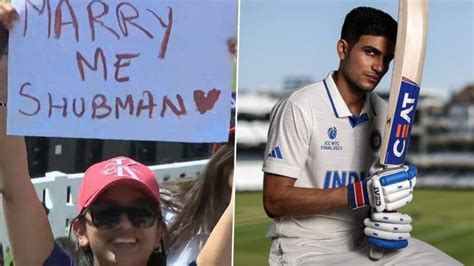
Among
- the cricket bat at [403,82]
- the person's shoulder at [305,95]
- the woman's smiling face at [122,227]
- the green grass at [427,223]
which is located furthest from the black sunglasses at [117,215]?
the cricket bat at [403,82]

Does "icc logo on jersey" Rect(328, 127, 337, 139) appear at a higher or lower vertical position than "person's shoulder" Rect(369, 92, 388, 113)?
lower

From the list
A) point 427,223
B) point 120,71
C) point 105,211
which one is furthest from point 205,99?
point 427,223

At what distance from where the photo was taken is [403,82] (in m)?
2.92

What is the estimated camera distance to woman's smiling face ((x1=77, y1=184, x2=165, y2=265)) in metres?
3.20

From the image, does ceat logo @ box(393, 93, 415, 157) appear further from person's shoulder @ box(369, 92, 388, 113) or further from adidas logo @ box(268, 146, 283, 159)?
adidas logo @ box(268, 146, 283, 159)

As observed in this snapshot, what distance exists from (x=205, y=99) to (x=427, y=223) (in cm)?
101

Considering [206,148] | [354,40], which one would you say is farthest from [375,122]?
[206,148]

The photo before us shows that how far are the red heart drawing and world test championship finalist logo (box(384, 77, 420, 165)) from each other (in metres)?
0.64

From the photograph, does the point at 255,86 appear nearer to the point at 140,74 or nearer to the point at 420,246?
the point at 140,74

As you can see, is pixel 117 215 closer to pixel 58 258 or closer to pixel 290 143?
pixel 58 258

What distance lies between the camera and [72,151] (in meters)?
3.21

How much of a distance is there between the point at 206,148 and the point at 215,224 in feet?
0.91

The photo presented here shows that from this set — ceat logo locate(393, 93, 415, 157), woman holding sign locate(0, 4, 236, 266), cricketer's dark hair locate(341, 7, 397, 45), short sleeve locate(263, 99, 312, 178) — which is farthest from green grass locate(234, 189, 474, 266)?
cricketer's dark hair locate(341, 7, 397, 45)

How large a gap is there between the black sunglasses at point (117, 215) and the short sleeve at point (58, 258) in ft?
0.54
